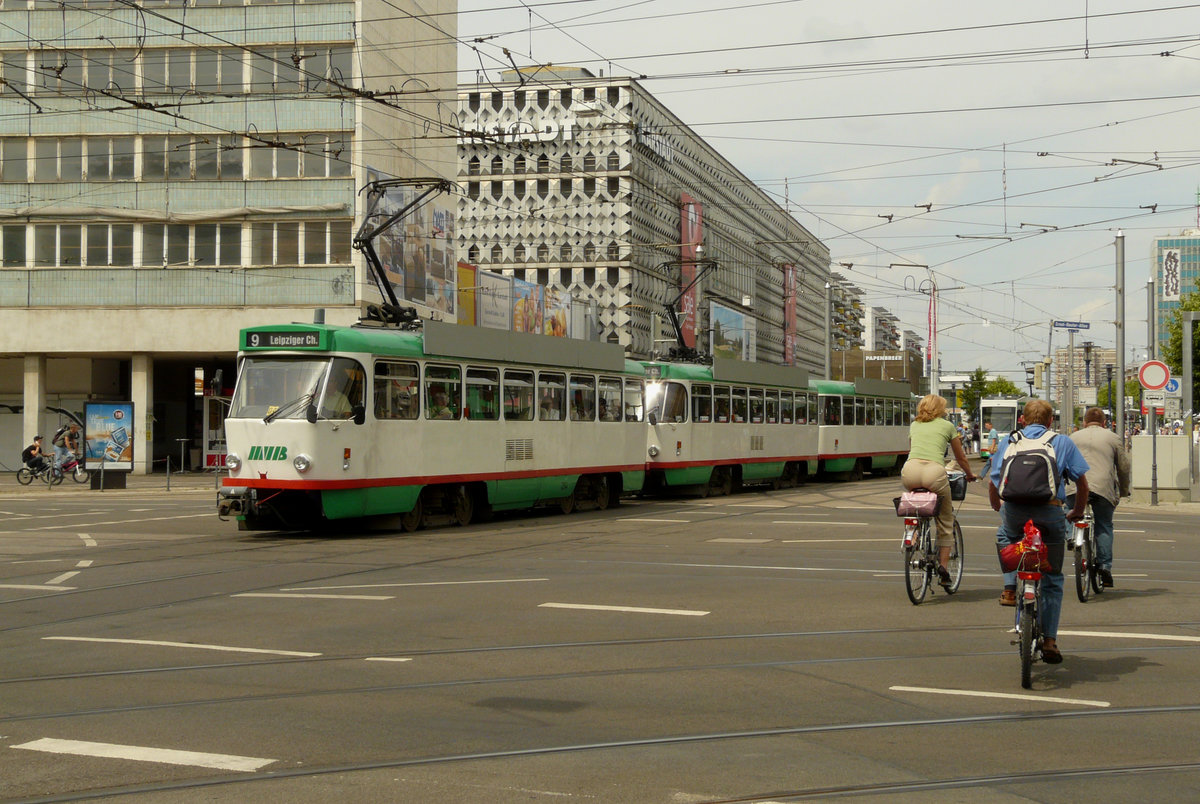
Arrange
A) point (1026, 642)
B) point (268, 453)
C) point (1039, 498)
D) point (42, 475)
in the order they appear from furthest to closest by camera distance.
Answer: point (42, 475) → point (268, 453) → point (1039, 498) → point (1026, 642)

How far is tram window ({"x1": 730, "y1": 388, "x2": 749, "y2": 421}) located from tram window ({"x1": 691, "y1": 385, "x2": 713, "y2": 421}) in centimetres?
148

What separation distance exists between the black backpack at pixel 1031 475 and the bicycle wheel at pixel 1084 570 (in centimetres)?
341

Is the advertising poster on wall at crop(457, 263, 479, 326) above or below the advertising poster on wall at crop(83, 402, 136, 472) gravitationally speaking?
above

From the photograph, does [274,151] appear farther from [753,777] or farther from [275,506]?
[753,777]

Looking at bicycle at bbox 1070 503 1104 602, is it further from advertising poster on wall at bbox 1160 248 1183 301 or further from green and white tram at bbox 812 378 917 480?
advertising poster on wall at bbox 1160 248 1183 301

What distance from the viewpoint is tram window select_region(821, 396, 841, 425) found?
132 feet

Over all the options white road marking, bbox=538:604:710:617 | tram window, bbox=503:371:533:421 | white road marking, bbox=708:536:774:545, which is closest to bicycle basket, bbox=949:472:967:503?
white road marking, bbox=538:604:710:617

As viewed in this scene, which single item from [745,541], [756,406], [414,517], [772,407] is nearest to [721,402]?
[756,406]

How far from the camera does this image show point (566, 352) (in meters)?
24.3

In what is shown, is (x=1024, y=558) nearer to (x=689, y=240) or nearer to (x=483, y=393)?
(x=483, y=393)

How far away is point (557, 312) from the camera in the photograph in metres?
70.2

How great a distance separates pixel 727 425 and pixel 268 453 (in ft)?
52.7

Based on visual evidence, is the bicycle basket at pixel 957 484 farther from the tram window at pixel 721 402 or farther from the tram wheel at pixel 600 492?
the tram window at pixel 721 402

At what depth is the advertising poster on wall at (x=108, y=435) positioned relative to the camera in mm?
36500
